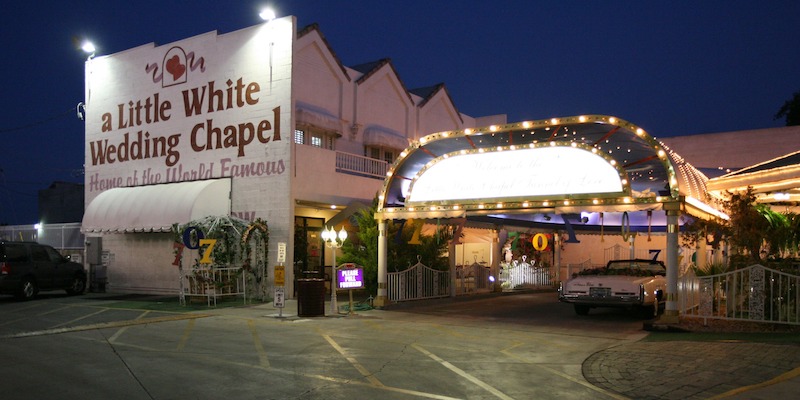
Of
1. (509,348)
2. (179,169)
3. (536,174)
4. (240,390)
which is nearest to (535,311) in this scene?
(536,174)

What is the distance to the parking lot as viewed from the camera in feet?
27.9

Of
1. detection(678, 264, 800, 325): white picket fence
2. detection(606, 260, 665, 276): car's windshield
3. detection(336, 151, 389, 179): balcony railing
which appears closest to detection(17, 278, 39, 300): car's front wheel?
detection(336, 151, 389, 179): balcony railing

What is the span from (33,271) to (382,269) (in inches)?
447

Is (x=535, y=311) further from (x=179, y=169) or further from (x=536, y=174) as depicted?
(x=179, y=169)

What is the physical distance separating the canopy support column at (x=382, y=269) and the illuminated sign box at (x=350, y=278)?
131 cm

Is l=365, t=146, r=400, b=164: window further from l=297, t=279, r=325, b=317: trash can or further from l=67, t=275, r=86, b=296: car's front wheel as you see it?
l=67, t=275, r=86, b=296: car's front wheel

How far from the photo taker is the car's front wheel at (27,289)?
20.9m

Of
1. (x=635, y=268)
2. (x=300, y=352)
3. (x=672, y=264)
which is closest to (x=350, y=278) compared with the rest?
(x=300, y=352)

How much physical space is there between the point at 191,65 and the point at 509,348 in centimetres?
1673

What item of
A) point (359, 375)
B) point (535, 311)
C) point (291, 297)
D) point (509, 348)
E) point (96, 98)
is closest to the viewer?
point (359, 375)

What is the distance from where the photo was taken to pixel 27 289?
21.1 meters

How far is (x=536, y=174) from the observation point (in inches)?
650

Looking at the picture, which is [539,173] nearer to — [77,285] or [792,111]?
[77,285]

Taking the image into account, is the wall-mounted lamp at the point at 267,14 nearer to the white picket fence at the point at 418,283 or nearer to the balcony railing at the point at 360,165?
the balcony railing at the point at 360,165
